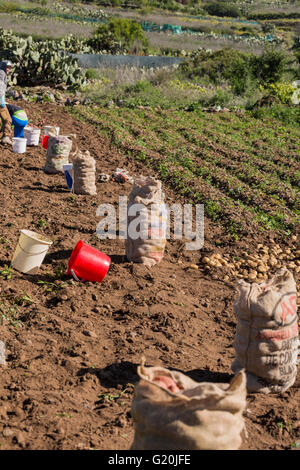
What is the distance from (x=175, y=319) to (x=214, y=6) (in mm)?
72815

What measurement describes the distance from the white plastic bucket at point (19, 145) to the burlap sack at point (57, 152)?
3.13 feet

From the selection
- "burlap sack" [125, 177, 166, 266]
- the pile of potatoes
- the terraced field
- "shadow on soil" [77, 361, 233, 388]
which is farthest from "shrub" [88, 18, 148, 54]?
"shadow on soil" [77, 361, 233, 388]

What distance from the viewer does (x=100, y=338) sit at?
4.52 metres

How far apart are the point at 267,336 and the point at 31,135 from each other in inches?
289

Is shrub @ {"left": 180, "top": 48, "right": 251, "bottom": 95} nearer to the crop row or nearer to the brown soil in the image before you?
the crop row

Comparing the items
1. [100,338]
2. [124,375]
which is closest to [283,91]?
[100,338]

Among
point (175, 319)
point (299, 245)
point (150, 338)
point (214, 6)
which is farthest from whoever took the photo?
point (214, 6)

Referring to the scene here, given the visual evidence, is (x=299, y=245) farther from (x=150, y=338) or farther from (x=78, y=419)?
(x=78, y=419)

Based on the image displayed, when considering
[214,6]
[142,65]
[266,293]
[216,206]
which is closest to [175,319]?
[266,293]

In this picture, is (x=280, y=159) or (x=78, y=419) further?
(x=280, y=159)

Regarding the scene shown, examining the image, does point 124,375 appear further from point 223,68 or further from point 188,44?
point 188,44

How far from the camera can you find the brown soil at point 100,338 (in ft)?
11.1

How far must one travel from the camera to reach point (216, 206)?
7793mm

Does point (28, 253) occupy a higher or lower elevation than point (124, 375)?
higher
